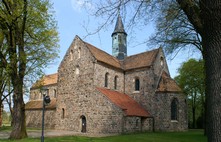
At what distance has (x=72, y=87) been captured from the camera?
3078 centimetres

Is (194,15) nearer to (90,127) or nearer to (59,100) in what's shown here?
(90,127)

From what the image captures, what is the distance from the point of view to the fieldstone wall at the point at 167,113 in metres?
28.6

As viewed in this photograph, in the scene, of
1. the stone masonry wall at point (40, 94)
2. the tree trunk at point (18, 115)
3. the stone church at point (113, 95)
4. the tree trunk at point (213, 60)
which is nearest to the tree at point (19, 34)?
the tree trunk at point (18, 115)

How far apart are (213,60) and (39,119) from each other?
34.9 meters

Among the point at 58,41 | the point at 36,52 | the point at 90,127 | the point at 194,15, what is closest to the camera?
the point at 194,15

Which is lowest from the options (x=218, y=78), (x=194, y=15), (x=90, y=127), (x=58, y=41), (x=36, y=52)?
(x=90, y=127)

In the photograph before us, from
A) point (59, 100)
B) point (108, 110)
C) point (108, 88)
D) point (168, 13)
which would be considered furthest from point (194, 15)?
point (59, 100)

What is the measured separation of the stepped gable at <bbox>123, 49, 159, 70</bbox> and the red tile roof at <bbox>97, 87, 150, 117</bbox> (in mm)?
4482

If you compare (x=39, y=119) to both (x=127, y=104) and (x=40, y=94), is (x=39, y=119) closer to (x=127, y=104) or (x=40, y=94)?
(x=40, y=94)

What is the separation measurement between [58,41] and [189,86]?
95.3 feet

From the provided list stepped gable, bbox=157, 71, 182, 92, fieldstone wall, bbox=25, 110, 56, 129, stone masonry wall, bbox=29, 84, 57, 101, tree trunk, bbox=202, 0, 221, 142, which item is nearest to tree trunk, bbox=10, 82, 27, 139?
tree trunk, bbox=202, 0, 221, 142

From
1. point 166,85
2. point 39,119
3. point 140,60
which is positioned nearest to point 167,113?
point 166,85

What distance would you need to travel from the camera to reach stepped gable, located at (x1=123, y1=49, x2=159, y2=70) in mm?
31589

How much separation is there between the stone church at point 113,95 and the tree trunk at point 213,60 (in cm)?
1938
